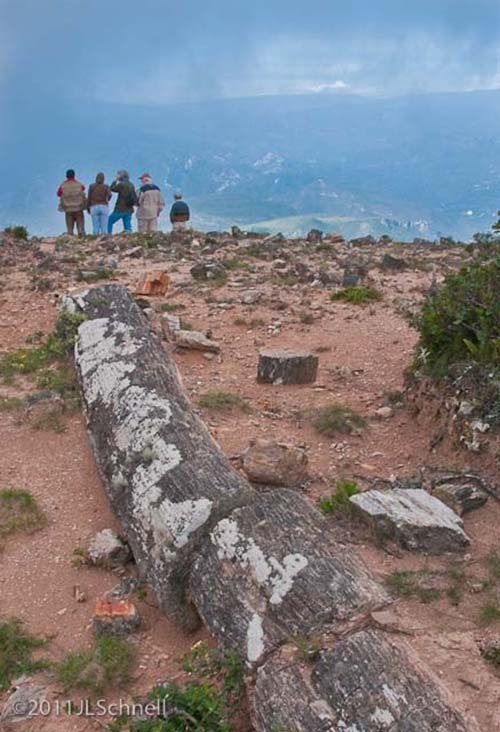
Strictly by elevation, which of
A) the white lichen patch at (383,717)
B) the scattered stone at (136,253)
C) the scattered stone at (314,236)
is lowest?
the white lichen patch at (383,717)

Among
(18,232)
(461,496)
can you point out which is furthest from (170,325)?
(18,232)

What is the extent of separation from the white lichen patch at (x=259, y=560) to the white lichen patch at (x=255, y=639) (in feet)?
0.44

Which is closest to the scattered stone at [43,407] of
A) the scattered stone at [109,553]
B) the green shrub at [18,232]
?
the scattered stone at [109,553]

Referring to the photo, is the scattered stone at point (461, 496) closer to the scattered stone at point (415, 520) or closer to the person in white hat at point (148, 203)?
the scattered stone at point (415, 520)

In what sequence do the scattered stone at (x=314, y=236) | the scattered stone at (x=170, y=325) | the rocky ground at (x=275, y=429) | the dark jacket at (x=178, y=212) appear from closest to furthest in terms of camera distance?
1. the rocky ground at (x=275, y=429)
2. the scattered stone at (x=170, y=325)
3. the scattered stone at (x=314, y=236)
4. the dark jacket at (x=178, y=212)

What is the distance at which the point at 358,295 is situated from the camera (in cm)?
1127

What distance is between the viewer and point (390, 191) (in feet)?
Answer: 497

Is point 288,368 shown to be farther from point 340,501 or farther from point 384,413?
point 340,501

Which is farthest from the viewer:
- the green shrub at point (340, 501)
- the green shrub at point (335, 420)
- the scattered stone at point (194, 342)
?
the scattered stone at point (194, 342)

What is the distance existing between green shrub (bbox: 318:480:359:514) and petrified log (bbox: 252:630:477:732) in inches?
69.2

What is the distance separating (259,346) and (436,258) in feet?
23.4

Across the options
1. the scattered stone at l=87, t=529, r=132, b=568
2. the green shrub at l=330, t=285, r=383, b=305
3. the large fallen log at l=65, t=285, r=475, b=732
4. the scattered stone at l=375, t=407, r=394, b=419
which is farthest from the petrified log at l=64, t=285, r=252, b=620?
the green shrub at l=330, t=285, r=383, b=305

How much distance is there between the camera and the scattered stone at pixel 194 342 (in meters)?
9.17

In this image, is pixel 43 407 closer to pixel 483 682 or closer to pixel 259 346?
pixel 259 346
